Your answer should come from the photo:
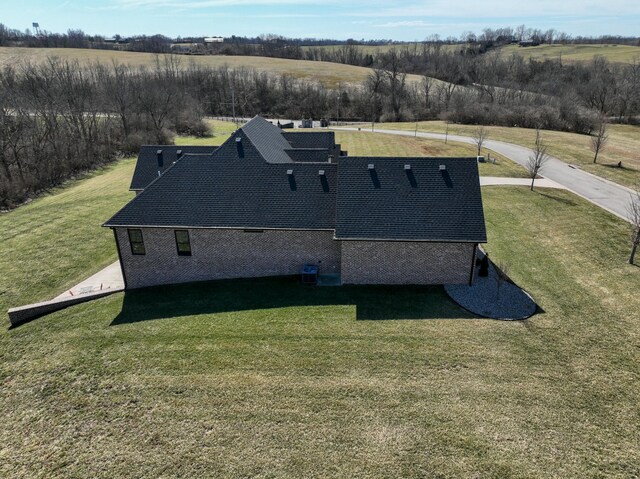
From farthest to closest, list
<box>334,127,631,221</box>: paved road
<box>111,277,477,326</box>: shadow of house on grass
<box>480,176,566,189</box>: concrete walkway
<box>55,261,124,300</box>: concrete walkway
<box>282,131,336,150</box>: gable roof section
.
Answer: <box>480,176,566,189</box>: concrete walkway, <box>282,131,336,150</box>: gable roof section, <box>334,127,631,221</box>: paved road, <box>55,261,124,300</box>: concrete walkway, <box>111,277,477,326</box>: shadow of house on grass

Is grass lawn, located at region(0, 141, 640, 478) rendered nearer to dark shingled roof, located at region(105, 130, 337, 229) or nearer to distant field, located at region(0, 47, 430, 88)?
dark shingled roof, located at region(105, 130, 337, 229)

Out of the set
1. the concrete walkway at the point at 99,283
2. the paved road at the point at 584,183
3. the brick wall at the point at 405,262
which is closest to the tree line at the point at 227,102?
the paved road at the point at 584,183

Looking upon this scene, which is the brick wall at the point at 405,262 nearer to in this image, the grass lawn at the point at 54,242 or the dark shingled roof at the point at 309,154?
the dark shingled roof at the point at 309,154

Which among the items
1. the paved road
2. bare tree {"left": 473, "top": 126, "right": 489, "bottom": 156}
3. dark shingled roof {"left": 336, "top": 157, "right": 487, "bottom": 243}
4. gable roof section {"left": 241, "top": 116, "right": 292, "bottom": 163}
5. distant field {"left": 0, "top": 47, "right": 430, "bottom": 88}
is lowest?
the paved road

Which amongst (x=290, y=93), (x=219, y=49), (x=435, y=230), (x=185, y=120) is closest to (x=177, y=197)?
(x=435, y=230)

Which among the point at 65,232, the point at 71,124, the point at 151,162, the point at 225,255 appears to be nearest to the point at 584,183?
the point at 225,255

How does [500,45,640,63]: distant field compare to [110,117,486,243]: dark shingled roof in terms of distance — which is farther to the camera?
[500,45,640,63]: distant field

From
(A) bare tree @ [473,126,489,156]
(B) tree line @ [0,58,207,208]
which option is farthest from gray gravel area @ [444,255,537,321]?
(B) tree line @ [0,58,207,208]

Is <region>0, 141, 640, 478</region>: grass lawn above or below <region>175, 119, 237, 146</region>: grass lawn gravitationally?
below
